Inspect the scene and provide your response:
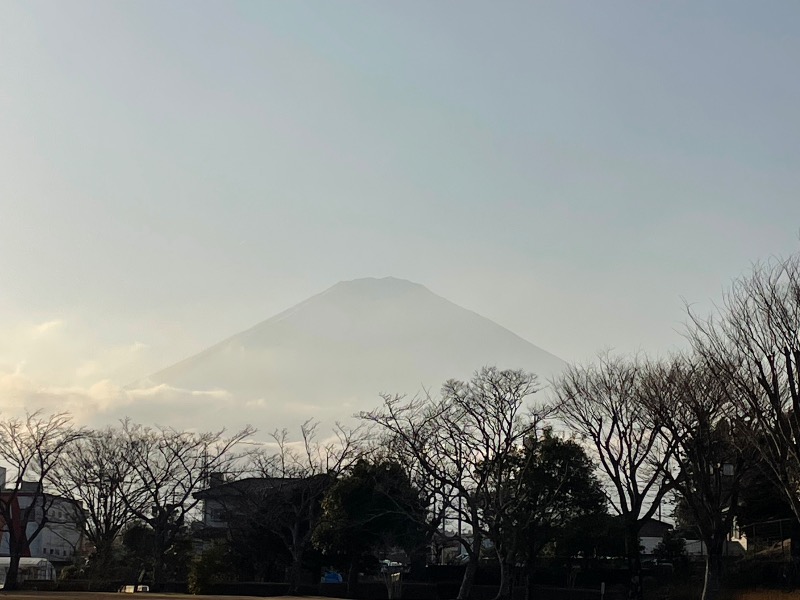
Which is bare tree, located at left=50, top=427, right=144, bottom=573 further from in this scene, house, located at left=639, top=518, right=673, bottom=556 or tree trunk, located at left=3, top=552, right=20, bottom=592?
house, located at left=639, top=518, right=673, bottom=556

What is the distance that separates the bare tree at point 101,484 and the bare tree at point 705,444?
26856 millimetres

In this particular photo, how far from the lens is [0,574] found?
173 ft

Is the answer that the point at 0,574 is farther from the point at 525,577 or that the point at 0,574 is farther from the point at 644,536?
the point at 644,536

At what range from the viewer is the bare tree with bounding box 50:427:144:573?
4569cm

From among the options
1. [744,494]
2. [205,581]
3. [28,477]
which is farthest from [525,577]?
[28,477]

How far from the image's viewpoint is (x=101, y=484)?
45594 millimetres

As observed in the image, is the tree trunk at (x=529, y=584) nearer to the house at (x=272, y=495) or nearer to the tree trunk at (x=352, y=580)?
the tree trunk at (x=352, y=580)

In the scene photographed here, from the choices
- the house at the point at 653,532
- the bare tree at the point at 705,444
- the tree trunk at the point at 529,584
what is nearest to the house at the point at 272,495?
the tree trunk at the point at 529,584

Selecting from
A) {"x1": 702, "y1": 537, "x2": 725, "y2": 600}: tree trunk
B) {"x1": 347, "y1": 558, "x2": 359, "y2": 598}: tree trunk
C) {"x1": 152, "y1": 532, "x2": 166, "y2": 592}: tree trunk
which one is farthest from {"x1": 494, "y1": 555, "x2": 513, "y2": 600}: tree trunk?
{"x1": 152, "y1": 532, "x2": 166, "y2": 592}: tree trunk

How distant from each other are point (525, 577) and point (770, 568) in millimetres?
10501

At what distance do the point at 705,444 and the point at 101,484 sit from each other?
29.2m

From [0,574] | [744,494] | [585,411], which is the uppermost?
[585,411]

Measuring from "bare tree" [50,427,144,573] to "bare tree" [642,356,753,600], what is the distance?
26.9 meters

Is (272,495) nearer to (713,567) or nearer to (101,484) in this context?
(101,484)
